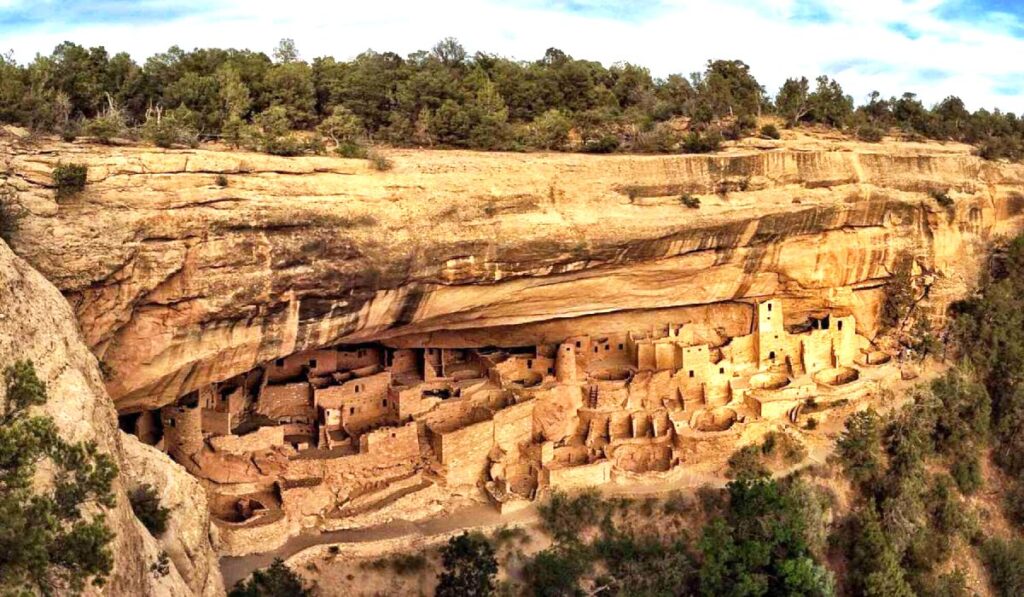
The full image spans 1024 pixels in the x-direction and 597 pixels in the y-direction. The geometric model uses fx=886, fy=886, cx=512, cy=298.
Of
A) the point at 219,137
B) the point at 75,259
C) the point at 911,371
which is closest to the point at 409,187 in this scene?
the point at 219,137

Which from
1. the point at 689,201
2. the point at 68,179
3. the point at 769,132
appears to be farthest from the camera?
the point at 769,132

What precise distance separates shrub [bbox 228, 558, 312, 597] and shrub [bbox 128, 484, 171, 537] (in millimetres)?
4104

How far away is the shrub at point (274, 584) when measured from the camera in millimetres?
14031

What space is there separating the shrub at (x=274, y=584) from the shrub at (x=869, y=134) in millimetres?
19831

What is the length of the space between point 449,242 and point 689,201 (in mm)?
5604

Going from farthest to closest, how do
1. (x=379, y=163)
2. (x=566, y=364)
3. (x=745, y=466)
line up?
(x=566, y=364) < (x=745, y=466) < (x=379, y=163)

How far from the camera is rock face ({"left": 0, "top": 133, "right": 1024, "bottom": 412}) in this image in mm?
12758

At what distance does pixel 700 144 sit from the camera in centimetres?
2056

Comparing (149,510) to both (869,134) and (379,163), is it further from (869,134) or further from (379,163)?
(869,134)

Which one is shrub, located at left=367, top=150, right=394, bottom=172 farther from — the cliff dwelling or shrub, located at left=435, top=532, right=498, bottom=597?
shrub, located at left=435, top=532, right=498, bottom=597

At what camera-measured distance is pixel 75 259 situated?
475 inches

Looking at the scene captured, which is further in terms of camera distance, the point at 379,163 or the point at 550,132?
the point at 550,132

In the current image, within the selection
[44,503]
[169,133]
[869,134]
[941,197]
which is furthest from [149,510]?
[869,134]

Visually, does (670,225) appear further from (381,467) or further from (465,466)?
(381,467)
